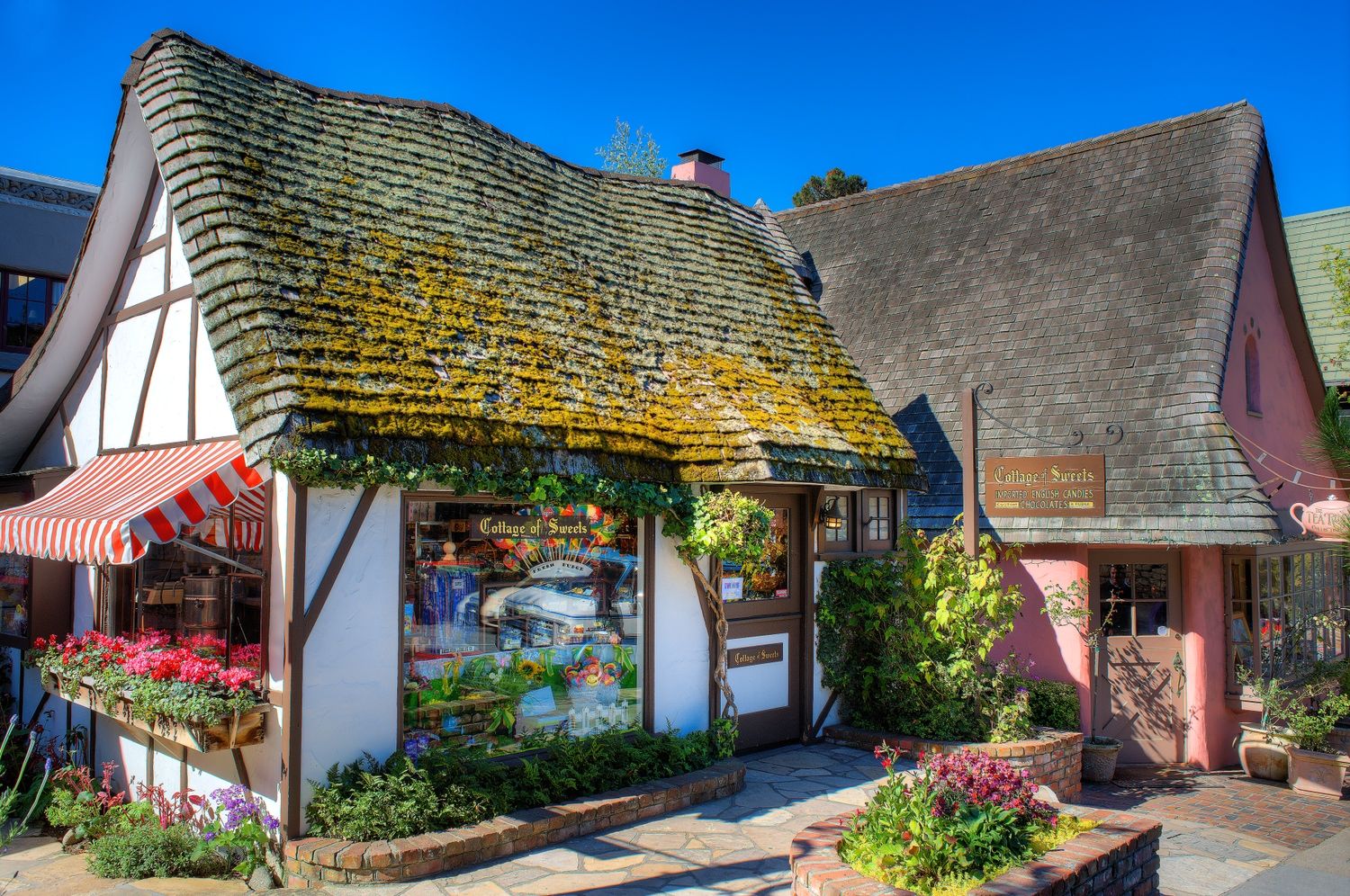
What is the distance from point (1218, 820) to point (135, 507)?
9.58m

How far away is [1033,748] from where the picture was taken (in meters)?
9.32

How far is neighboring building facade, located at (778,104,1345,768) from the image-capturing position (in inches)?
440

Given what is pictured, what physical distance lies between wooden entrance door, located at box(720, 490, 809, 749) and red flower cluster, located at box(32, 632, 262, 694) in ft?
13.7

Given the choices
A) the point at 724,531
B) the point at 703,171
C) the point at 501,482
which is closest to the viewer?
the point at 501,482

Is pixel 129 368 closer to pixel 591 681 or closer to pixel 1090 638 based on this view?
pixel 591 681

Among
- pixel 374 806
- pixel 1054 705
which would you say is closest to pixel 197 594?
pixel 374 806

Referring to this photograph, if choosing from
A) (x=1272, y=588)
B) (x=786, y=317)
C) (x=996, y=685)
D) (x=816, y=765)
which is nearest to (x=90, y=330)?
(x=786, y=317)

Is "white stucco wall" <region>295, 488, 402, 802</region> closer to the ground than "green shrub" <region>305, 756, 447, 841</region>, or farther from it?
farther from it

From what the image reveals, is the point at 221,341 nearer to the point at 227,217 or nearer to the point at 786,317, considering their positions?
the point at 227,217

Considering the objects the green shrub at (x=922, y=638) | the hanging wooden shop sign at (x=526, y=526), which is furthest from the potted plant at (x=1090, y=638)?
the hanging wooden shop sign at (x=526, y=526)

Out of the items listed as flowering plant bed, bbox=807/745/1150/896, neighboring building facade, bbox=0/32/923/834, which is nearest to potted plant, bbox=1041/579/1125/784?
neighboring building facade, bbox=0/32/923/834

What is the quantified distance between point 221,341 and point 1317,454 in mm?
7358

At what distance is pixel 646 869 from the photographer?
6.73m

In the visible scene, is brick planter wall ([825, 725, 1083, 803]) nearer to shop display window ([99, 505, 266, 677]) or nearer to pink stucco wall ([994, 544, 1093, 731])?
pink stucco wall ([994, 544, 1093, 731])
